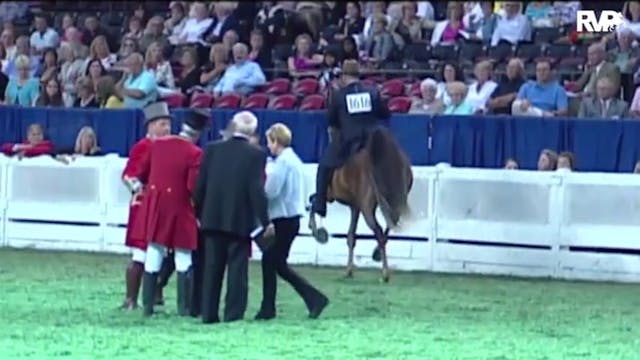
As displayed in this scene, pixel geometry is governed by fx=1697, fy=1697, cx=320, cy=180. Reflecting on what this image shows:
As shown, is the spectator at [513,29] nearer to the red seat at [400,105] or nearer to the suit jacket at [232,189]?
the red seat at [400,105]

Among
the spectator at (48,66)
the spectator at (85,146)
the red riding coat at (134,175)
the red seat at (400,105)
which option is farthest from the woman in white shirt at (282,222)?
the spectator at (48,66)

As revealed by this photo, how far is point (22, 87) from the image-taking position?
74.9 ft

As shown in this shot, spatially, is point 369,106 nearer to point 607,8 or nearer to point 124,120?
point 124,120

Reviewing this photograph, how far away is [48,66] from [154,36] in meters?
1.88

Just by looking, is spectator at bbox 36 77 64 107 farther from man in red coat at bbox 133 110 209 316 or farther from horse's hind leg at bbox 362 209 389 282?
man in red coat at bbox 133 110 209 316

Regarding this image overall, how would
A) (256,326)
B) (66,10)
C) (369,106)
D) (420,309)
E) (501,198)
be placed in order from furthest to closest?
(66,10) → (501,198) → (369,106) → (420,309) → (256,326)

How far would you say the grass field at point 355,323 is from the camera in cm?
1140

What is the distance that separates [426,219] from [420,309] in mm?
4119

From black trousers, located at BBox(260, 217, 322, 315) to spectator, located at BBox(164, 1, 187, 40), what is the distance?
12356mm

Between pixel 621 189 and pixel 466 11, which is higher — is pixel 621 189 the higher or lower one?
the lower one

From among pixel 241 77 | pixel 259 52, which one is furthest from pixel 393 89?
pixel 259 52

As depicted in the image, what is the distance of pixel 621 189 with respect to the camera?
687 inches

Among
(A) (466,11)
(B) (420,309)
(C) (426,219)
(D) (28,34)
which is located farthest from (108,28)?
(B) (420,309)

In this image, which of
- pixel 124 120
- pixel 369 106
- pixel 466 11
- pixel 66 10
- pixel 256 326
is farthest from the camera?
pixel 66 10
